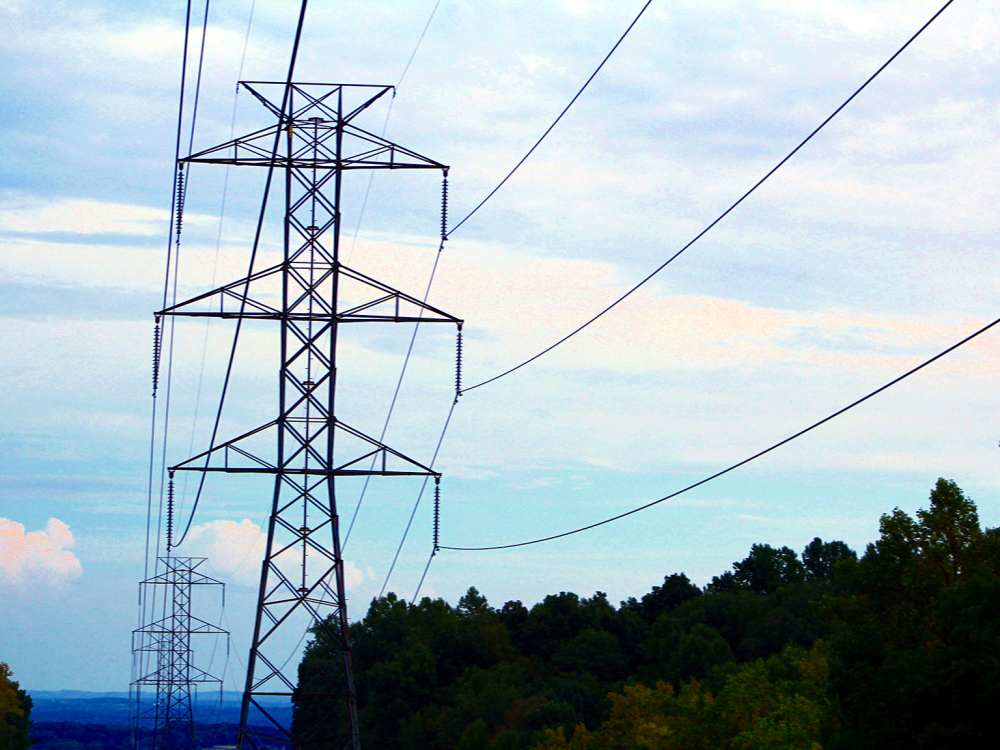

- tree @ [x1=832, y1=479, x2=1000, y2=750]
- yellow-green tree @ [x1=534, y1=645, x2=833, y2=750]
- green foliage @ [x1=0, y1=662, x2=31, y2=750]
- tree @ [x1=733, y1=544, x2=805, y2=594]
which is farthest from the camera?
tree @ [x1=733, y1=544, x2=805, y2=594]

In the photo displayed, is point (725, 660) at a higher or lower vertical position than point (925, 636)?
higher

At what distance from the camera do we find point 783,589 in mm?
142500

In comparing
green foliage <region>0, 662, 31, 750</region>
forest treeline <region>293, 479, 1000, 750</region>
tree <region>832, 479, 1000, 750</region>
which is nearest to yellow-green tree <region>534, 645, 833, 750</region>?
forest treeline <region>293, 479, 1000, 750</region>

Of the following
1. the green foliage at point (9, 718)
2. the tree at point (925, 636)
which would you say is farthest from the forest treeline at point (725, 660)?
the green foliage at point (9, 718)

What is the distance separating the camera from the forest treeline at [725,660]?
35000 mm

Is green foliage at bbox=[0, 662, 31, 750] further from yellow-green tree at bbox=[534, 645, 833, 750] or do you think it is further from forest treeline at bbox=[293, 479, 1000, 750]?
yellow-green tree at bbox=[534, 645, 833, 750]

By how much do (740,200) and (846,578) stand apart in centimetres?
2572

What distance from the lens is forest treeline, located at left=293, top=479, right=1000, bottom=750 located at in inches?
1378

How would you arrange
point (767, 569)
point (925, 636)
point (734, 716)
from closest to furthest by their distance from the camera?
point (925, 636) < point (734, 716) < point (767, 569)

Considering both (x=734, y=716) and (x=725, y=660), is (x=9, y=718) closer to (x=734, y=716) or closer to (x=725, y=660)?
(x=725, y=660)

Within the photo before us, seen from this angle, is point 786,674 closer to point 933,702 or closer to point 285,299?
point 933,702

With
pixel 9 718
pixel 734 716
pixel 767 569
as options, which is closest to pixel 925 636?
pixel 734 716

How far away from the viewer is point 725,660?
12112 centimetres

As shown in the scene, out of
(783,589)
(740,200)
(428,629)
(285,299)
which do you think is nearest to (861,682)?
(285,299)
